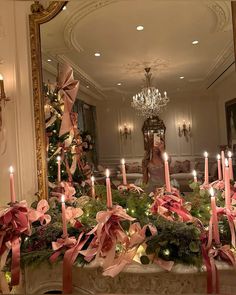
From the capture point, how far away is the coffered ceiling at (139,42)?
1.74m

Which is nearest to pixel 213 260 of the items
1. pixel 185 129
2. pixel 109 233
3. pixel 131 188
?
pixel 109 233

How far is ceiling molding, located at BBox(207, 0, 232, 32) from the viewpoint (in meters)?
1.71

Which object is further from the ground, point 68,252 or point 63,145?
point 63,145

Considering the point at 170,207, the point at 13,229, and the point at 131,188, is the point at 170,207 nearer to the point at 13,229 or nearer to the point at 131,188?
the point at 131,188

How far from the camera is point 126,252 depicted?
136cm

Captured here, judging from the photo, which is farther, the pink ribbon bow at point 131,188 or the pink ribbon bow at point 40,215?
the pink ribbon bow at point 131,188

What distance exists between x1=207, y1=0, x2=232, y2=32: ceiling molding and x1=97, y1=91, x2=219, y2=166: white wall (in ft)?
1.32

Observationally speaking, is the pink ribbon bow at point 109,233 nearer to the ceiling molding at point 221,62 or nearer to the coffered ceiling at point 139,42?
the coffered ceiling at point 139,42

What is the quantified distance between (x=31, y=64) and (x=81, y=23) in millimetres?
419

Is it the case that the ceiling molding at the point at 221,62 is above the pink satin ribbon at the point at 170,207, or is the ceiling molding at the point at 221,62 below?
above

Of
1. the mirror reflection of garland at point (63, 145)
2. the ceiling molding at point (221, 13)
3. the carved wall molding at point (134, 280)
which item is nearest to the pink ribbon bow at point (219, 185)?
the carved wall molding at point (134, 280)

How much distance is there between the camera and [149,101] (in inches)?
73.2

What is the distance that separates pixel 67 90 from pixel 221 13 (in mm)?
1077

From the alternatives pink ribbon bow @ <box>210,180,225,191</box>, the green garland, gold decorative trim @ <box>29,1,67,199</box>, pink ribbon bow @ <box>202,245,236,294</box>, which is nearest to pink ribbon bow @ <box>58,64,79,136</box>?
gold decorative trim @ <box>29,1,67,199</box>
